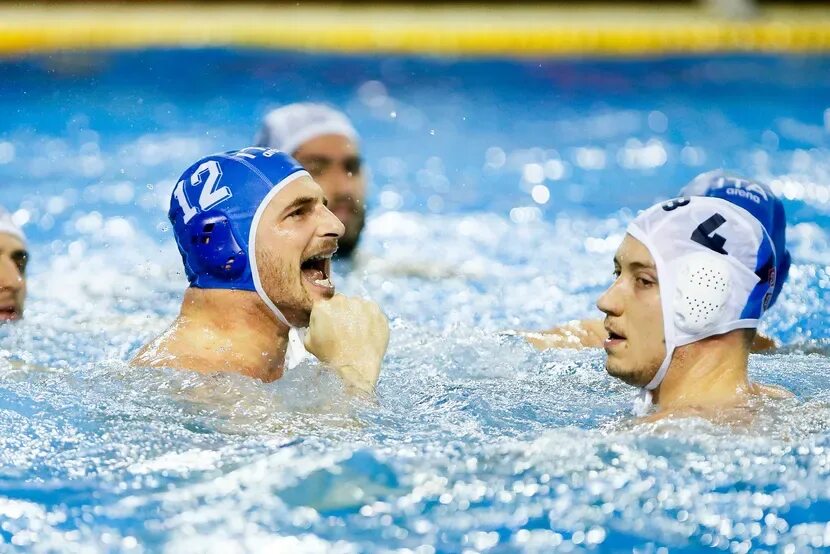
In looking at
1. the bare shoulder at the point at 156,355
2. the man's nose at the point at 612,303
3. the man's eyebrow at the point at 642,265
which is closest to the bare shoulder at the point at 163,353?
the bare shoulder at the point at 156,355

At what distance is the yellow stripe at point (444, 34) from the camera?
10.5 metres

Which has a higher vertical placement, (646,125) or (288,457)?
(646,125)

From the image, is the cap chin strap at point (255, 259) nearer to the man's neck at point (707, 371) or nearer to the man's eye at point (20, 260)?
the man's neck at point (707, 371)

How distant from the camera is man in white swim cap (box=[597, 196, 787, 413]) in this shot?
11.9ft

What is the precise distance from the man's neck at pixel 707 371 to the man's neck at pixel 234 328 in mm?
1207

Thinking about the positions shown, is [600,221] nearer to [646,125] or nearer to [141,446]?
[646,125]

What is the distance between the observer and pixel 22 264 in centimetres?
513

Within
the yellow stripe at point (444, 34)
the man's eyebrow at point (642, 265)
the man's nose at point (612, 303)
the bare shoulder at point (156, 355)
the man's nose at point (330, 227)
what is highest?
the yellow stripe at point (444, 34)

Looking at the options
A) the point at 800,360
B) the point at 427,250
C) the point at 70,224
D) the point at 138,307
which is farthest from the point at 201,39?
the point at 800,360

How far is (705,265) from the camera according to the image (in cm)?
361

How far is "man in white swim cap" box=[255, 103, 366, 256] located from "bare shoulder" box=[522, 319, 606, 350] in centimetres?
171

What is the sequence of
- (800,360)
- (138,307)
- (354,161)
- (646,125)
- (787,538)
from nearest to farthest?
(787,538)
(800,360)
(138,307)
(354,161)
(646,125)

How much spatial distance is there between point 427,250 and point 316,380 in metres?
3.36

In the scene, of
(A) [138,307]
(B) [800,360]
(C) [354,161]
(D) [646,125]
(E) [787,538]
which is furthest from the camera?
(D) [646,125]
